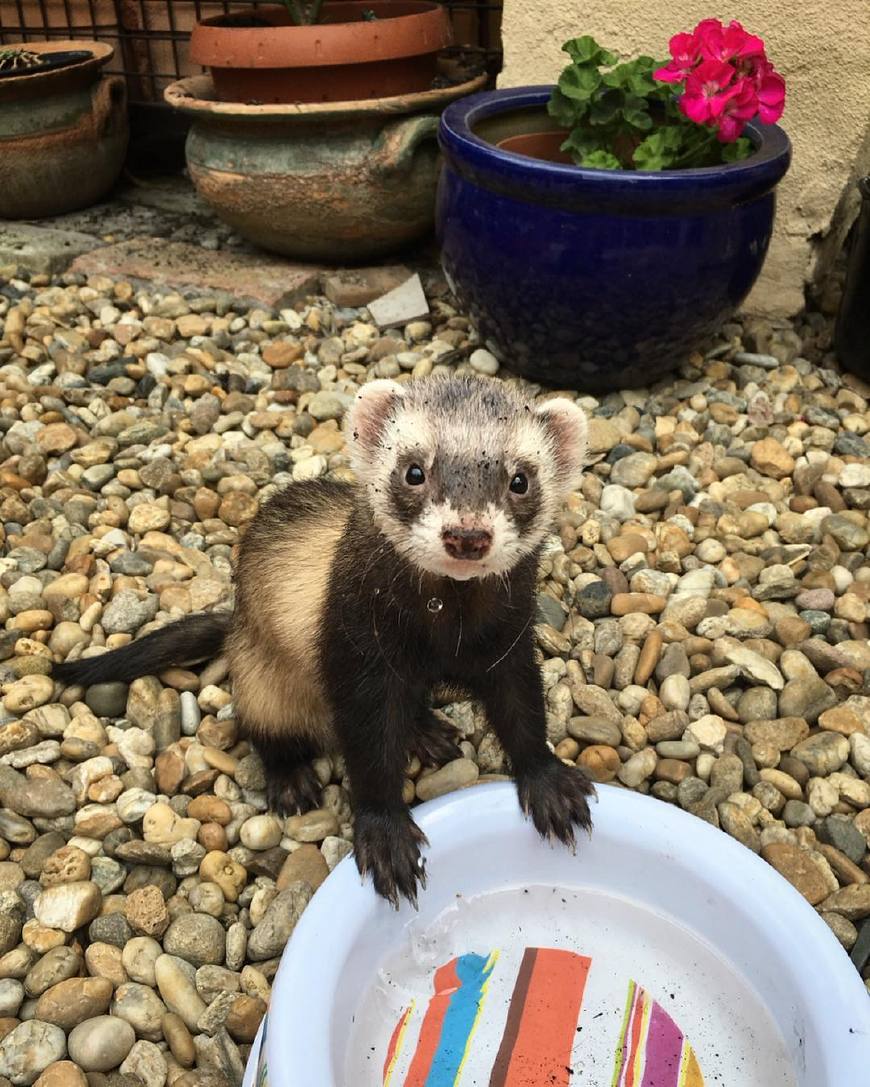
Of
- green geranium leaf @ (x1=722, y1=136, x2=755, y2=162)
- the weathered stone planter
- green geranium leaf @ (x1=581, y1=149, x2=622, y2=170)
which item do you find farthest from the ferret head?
the weathered stone planter

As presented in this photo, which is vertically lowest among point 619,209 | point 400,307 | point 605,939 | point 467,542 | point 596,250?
point 605,939

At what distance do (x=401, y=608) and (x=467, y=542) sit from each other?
28 centimetres

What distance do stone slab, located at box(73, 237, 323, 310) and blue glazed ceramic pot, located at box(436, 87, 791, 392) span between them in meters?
0.68

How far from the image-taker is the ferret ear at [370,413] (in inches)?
55.9

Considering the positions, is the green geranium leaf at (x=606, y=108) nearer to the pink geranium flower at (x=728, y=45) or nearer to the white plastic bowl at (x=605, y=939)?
the pink geranium flower at (x=728, y=45)

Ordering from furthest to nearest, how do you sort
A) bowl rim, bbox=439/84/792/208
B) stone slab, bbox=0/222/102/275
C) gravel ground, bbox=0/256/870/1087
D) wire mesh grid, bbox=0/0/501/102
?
wire mesh grid, bbox=0/0/501/102 → stone slab, bbox=0/222/102/275 → bowl rim, bbox=439/84/792/208 → gravel ground, bbox=0/256/870/1087

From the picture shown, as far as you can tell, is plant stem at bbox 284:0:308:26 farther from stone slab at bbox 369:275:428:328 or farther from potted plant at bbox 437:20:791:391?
stone slab at bbox 369:275:428:328

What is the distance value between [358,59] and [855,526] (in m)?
2.09

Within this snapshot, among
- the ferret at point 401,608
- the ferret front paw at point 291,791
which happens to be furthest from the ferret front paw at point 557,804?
the ferret front paw at point 291,791

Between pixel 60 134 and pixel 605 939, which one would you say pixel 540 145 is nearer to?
pixel 60 134

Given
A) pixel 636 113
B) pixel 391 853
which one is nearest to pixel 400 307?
pixel 636 113

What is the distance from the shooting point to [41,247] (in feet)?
11.7

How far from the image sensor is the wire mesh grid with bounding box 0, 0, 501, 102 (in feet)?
13.8

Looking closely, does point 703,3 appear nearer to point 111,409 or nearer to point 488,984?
point 111,409
